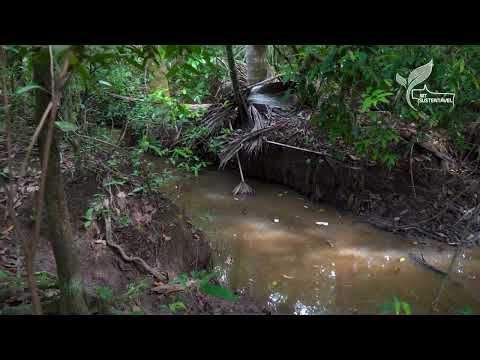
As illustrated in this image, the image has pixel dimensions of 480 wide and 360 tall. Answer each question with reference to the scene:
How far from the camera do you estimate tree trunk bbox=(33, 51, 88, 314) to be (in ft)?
5.59

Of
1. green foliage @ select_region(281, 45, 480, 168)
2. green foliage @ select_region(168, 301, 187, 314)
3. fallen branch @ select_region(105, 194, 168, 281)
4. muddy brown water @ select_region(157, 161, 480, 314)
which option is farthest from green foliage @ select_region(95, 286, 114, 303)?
green foliage @ select_region(281, 45, 480, 168)

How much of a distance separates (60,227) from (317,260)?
3.20 metres

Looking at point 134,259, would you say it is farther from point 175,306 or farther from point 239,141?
point 239,141

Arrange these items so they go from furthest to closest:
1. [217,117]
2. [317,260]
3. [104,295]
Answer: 1. [217,117]
2. [317,260]
3. [104,295]

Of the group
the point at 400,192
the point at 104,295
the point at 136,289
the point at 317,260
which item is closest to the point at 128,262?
the point at 136,289

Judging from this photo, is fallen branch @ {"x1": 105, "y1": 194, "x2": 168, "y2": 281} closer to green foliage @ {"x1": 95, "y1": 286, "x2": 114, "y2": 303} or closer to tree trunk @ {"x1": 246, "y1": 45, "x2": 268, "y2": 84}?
green foliage @ {"x1": 95, "y1": 286, "x2": 114, "y2": 303}

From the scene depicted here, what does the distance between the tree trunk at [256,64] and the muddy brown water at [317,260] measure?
248 cm

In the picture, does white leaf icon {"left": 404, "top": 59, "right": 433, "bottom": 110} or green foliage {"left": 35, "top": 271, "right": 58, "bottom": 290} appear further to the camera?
white leaf icon {"left": 404, "top": 59, "right": 433, "bottom": 110}

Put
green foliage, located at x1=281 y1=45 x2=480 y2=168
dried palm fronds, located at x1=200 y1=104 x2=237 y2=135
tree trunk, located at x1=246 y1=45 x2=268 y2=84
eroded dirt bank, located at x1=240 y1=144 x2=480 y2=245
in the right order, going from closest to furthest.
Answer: green foliage, located at x1=281 y1=45 x2=480 y2=168 < eroded dirt bank, located at x1=240 y1=144 x2=480 y2=245 < dried palm fronds, located at x1=200 y1=104 x2=237 y2=135 < tree trunk, located at x1=246 y1=45 x2=268 y2=84

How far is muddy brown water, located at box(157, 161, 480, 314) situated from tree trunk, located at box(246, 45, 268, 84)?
2.48 metres

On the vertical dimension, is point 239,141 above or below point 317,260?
above

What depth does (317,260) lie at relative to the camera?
14.5 feet

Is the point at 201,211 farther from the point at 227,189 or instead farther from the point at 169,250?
the point at 169,250
